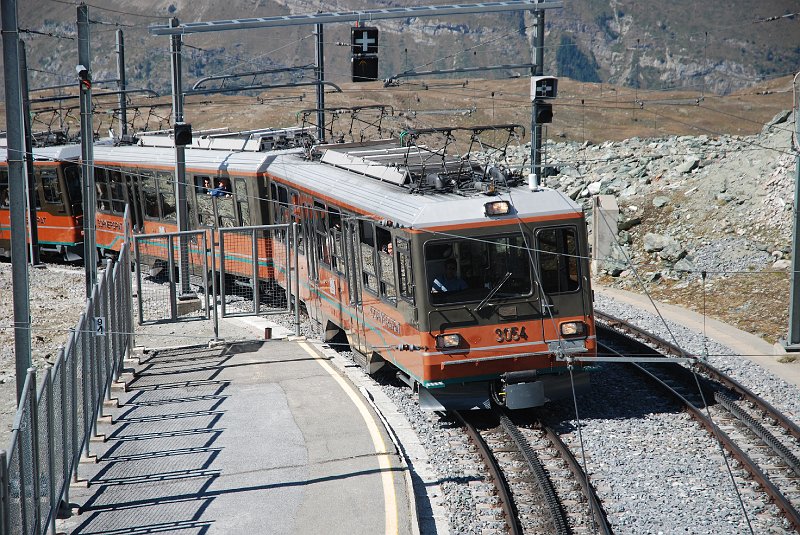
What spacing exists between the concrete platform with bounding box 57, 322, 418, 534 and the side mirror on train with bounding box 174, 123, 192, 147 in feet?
18.5

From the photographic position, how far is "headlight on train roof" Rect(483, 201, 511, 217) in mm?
13195

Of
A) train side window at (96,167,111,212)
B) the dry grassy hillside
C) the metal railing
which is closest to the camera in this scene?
the metal railing

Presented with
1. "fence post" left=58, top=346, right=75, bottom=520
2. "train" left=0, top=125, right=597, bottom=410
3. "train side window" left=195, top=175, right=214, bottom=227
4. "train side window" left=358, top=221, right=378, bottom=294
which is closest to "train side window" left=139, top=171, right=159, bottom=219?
"train side window" left=195, top=175, right=214, bottom=227

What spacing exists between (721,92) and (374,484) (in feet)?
560

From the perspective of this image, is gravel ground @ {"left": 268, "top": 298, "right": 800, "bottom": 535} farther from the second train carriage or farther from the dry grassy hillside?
the dry grassy hillside

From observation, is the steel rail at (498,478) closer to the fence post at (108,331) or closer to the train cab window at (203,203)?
the fence post at (108,331)

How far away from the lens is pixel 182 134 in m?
20.9

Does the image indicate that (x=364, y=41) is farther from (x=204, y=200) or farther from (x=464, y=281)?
(x=464, y=281)

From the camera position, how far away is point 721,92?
170875 millimetres

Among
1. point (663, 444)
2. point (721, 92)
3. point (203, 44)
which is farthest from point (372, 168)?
point (721, 92)

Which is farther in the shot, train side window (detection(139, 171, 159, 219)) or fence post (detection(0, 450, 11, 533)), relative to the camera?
train side window (detection(139, 171, 159, 219))

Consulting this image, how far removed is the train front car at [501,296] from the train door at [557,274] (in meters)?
0.01

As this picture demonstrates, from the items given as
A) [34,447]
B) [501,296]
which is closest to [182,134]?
[501,296]

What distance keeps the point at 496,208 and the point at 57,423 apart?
5.79 meters
